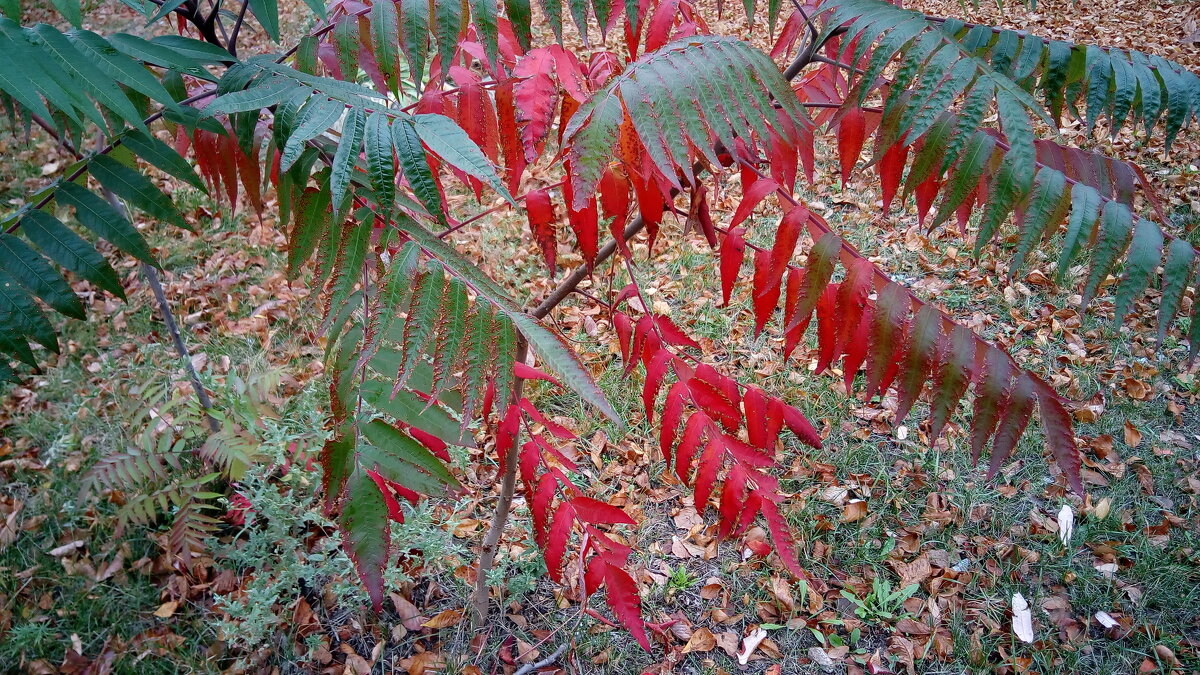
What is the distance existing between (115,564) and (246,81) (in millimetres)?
2188

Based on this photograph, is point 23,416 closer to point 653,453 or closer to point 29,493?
point 29,493

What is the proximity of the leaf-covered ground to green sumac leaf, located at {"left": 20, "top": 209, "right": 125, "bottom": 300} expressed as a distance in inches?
43.0

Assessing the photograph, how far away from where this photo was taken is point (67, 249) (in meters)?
1.08

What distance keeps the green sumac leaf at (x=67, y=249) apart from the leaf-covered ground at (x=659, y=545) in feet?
3.58

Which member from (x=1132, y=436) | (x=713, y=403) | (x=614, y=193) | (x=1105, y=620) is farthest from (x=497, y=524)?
(x=1132, y=436)

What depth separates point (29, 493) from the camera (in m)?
2.69

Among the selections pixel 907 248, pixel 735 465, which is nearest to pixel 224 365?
Result: pixel 735 465

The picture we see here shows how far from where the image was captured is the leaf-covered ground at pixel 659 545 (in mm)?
2143

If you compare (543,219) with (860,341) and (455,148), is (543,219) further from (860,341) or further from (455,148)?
(860,341)

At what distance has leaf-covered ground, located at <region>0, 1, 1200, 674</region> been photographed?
7.03ft

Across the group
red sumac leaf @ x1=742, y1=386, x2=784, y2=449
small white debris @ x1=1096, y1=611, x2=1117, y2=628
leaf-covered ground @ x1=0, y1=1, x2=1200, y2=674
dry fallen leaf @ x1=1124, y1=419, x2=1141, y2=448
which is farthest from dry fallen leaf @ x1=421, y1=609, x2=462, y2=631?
dry fallen leaf @ x1=1124, y1=419, x2=1141, y2=448

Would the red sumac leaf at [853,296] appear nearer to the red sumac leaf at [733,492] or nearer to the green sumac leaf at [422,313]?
the red sumac leaf at [733,492]

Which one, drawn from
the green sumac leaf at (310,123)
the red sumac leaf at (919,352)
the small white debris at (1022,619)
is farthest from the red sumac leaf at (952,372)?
the small white debris at (1022,619)

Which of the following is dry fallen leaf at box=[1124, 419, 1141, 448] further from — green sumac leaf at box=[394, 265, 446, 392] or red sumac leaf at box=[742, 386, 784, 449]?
green sumac leaf at box=[394, 265, 446, 392]
